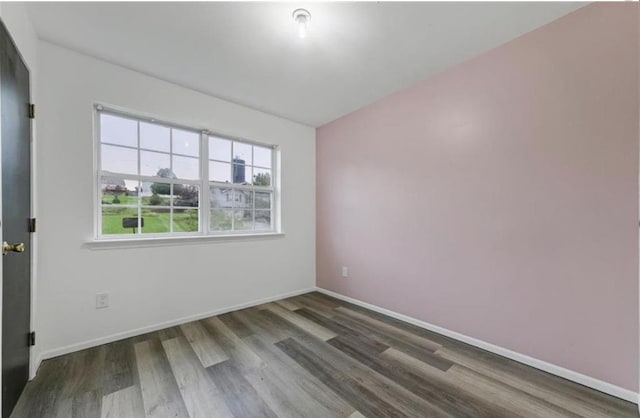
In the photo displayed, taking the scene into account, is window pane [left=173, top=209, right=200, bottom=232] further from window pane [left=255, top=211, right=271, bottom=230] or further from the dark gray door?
the dark gray door

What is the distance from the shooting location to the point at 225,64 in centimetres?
222

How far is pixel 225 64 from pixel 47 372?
8.86 feet

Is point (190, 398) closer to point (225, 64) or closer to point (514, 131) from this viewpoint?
point (225, 64)

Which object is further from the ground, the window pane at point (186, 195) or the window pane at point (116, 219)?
the window pane at point (186, 195)

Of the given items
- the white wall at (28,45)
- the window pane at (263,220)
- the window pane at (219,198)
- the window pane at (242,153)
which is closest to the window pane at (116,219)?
the white wall at (28,45)

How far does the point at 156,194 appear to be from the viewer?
2520 mm

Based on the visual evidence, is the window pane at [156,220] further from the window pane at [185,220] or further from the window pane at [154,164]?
the window pane at [154,164]

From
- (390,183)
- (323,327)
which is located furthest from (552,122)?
(323,327)

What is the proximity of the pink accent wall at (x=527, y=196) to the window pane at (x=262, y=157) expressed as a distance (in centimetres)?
150

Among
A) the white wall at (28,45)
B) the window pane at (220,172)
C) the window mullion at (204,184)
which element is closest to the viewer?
the white wall at (28,45)

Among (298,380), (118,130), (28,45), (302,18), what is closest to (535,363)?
(298,380)

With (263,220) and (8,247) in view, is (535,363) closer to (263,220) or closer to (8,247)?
(263,220)

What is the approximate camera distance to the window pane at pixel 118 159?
2236 mm

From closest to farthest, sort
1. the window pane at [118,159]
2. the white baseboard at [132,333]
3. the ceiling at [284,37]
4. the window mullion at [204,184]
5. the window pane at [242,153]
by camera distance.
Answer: the ceiling at [284,37]
the white baseboard at [132,333]
the window pane at [118,159]
the window mullion at [204,184]
the window pane at [242,153]
